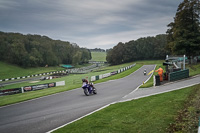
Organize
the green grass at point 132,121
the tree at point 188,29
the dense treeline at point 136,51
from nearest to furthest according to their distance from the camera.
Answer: the green grass at point 132,121
the tree at point 188,29
the dense treeline at point 136,51

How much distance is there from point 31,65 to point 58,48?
32185 millimetres

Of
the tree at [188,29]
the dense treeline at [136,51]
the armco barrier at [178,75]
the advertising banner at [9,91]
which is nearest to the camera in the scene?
the armco barrier at [178,75]

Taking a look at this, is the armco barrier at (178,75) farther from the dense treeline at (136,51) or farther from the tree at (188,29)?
the dense treeline at (136,51)

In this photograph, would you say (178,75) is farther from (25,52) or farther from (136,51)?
(136,51)

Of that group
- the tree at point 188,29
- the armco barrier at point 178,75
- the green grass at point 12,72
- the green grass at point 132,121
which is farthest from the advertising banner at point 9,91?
the green grass at point 12,72

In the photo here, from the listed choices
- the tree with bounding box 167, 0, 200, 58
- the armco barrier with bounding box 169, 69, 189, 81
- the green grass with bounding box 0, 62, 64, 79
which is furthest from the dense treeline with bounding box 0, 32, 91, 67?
the armco barrier with bounding box 169, 69, 189, 81

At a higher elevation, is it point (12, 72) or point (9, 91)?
point (12, 72)

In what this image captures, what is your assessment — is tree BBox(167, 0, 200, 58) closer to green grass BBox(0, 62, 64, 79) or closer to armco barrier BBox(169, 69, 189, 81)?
armco barrier BBox(169, 69, 189, 81)

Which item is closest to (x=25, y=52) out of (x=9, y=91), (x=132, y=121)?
(x=9, y=91)

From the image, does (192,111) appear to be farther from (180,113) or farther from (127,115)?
(127,115)

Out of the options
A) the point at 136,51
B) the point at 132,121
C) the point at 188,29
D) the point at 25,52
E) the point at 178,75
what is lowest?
the point at 132,121

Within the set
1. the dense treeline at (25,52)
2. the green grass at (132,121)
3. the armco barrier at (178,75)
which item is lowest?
the green grass at (132,121)

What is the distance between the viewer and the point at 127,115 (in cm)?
782

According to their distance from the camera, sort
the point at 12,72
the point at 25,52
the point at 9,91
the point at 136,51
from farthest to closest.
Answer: the point at 136,51, the point at 25,52, the point at 12,72, the point at 9,91
